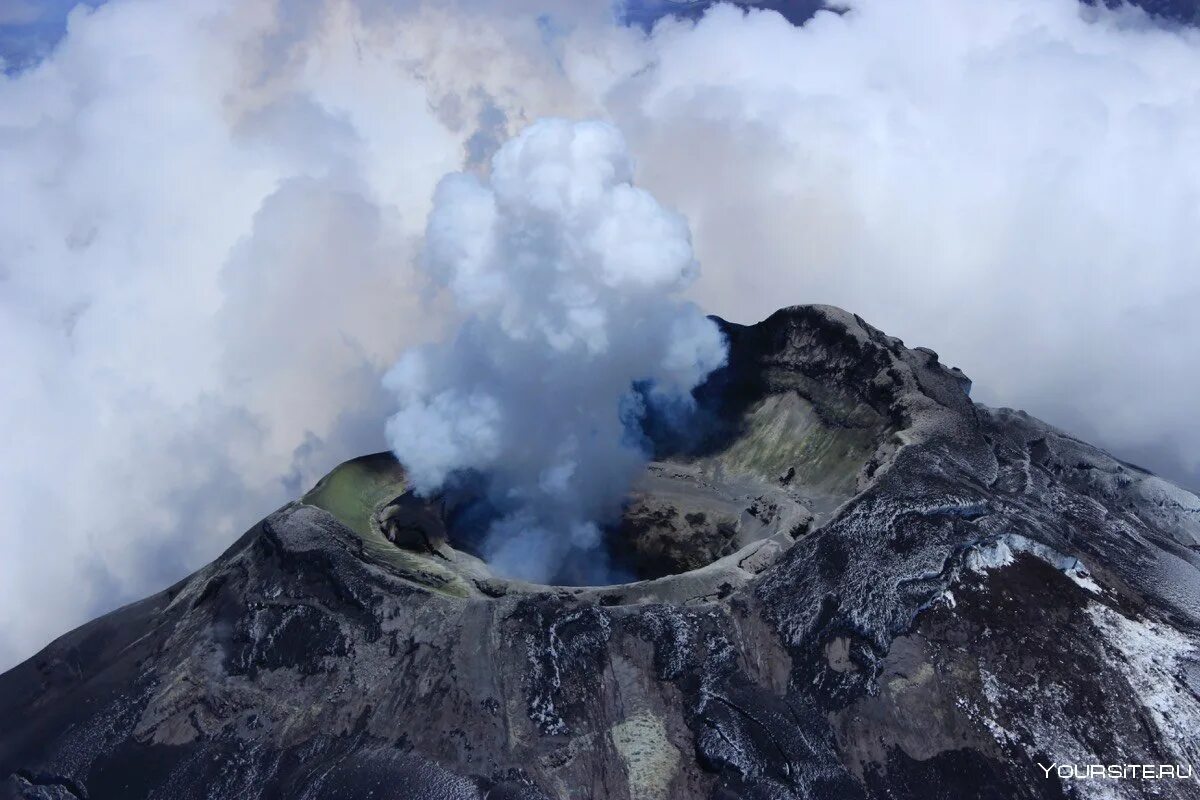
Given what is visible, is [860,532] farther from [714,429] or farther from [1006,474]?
[714,429]

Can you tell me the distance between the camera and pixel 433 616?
160 ft

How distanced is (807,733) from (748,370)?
1610 inches

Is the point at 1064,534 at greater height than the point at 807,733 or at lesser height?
lesser

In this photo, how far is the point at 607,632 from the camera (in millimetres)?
47844

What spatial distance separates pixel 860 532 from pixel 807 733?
12.1m

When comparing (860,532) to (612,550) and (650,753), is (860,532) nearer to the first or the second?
(650,753)

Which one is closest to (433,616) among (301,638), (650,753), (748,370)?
(301,638)

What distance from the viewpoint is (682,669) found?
46812mm

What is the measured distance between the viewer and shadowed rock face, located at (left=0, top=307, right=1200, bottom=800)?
4281cm

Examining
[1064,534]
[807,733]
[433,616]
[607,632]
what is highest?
[433,616]

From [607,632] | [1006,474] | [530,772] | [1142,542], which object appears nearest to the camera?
[530,772]

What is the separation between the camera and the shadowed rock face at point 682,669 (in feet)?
140

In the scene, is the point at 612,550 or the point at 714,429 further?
the point at 714,429

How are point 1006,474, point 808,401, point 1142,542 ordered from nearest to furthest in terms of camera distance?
1. point 1142,542
2. point 1006,474
3. point 808,401
